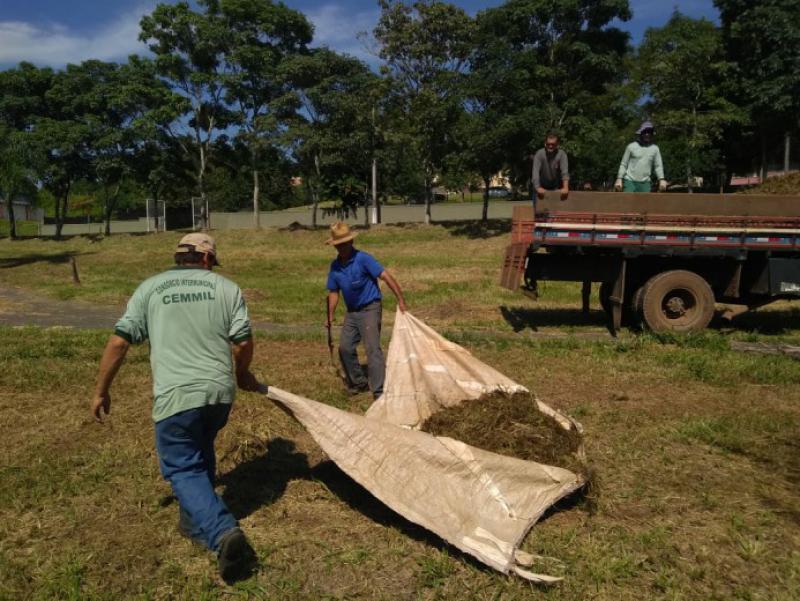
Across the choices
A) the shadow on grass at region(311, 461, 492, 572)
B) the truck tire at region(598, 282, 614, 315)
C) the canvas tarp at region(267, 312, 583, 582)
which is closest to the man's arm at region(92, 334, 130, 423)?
the canvas tarp at region(267, 312, 583, 582)

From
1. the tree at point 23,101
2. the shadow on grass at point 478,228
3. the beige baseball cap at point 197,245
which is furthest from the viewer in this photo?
the tree at point 23,101

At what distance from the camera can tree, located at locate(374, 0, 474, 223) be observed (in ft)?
90.5

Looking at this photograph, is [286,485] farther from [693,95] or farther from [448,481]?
[693,95]

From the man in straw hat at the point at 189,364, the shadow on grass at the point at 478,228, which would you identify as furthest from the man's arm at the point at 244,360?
the shadow on grass at the point at 478,228

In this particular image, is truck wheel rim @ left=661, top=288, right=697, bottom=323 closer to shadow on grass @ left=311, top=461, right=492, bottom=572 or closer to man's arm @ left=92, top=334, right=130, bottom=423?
shadow on grass @ left=311, top=461, right=492, bottom=572

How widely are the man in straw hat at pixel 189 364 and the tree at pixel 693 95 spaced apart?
27.3 metres

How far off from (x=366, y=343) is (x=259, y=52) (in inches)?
1144

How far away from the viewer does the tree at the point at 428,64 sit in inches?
1086

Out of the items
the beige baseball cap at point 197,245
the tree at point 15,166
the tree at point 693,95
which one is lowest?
the beige baseball cap at point 197,245

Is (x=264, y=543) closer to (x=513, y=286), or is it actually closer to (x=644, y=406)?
(x=644, y=406)

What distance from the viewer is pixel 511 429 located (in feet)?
14.1

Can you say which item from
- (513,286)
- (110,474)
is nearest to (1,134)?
(513,286)

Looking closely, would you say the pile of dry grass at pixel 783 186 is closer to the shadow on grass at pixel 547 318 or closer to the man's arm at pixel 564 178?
the shadow on grass at pixel 547 318

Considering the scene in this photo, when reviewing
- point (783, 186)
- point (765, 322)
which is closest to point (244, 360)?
point (765, 322)
